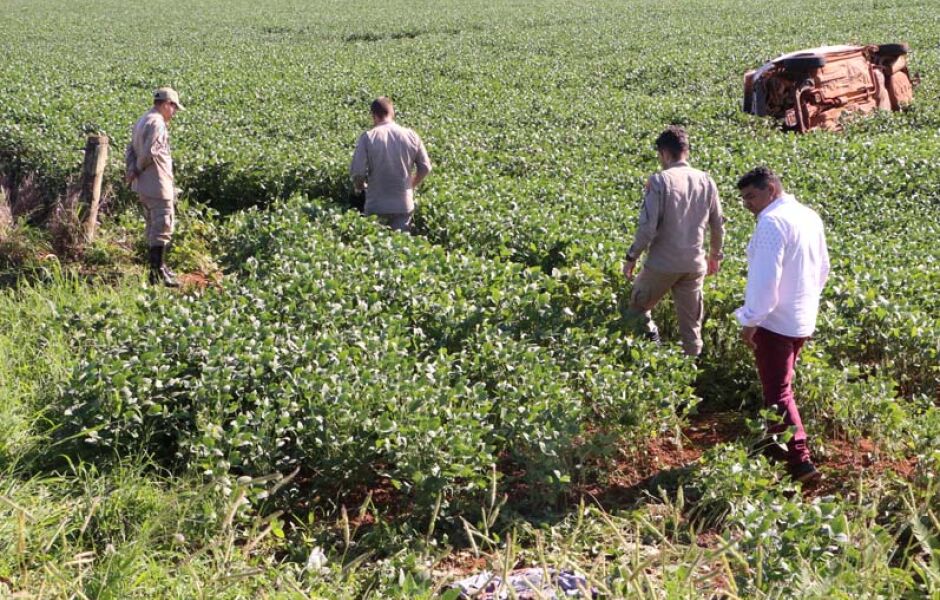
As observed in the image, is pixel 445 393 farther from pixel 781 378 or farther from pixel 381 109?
pixel 381 109

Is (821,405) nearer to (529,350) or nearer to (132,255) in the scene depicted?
(529,350)

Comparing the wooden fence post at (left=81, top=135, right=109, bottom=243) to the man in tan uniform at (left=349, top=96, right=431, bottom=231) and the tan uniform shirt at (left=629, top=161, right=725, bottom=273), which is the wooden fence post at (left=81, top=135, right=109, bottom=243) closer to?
the man in tan uniform at (left=349, top=96, right=431, bottom=231)

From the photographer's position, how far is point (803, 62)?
1527 centimetres

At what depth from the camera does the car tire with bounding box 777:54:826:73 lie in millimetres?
15180

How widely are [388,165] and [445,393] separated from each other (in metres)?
4.17

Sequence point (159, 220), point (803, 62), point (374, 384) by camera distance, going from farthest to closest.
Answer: point (803, 62), point (159, 220), point (374, 384)

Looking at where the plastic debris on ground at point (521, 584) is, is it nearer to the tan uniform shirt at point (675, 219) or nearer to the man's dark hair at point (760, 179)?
the man's dark hair at point (760, 179)

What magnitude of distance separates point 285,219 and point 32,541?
4720mm

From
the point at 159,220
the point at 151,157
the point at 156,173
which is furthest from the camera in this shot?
the point at 159,220

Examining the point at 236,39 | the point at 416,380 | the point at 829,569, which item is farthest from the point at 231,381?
the point at 236,39

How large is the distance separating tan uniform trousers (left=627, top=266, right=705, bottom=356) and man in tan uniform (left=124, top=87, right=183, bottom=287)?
4969 mm

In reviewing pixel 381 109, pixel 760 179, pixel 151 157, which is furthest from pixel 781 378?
pixel 151 157

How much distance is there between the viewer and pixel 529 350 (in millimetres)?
6359

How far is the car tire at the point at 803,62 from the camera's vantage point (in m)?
15.2
